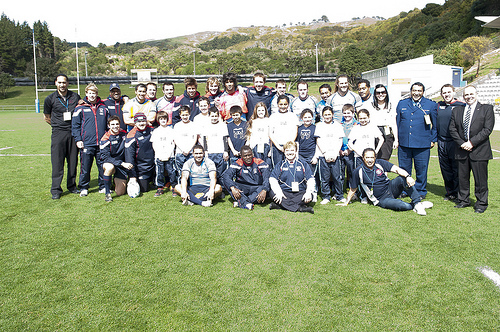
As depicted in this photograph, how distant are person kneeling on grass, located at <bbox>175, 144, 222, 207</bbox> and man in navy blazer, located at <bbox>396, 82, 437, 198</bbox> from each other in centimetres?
301

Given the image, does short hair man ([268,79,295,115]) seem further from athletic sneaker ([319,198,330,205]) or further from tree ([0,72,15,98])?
tree ([0,72,15,98])

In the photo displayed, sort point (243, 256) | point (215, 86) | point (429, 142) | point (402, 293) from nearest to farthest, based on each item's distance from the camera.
→ 1. point (402, 293)
2. point (243, 256)
3. point (429, 142)
4. point (215, 86)

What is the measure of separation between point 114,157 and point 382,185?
170 inches

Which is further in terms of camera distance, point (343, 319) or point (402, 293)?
point (402, 293)

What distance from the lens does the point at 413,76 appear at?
900 inches

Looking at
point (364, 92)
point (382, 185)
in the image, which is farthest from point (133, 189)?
point (364, 92)

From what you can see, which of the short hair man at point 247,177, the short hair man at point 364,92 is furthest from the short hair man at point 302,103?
the short hair man at point 247,177

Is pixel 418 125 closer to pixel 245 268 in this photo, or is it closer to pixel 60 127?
pixel 245 268

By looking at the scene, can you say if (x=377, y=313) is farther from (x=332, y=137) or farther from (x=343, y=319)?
(x=332, y=137)

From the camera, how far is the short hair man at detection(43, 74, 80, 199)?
546cm

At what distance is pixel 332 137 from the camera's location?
5109mm

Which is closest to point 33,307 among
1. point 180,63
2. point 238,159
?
point 238,159

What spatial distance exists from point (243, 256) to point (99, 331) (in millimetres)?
1440

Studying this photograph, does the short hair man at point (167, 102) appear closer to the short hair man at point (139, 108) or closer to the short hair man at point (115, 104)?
the short hair man at point (139, 108)
